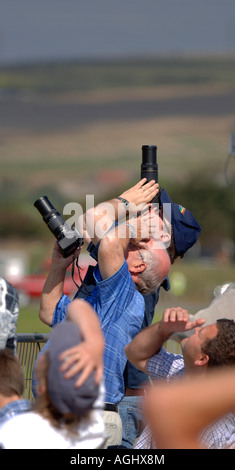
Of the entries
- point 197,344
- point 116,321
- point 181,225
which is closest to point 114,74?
point 181,225

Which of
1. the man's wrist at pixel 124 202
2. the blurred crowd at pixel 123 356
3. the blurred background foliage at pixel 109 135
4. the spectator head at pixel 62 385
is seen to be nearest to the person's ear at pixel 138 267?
the blurred crowd at pixel 123 356

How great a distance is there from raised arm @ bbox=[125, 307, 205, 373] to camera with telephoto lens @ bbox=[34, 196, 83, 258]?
2.38 ft

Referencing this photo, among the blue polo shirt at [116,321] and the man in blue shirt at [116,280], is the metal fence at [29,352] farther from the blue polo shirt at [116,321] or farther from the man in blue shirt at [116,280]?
the blue polo shirt at [116,321]

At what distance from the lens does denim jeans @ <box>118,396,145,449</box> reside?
11.7 feet

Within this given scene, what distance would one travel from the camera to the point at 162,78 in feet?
434

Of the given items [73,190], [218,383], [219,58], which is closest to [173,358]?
[218,383]

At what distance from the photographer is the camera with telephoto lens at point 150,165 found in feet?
12.4

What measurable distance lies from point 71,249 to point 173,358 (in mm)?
799

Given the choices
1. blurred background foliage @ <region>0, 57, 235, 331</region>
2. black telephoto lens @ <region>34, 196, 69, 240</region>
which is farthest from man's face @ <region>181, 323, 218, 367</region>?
blurred background foliage @ <region>0, 57, 235, 331</region>

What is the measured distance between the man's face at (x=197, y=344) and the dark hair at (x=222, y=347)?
0.07 ft

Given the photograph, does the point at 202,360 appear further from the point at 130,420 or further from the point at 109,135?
the point at 109,135

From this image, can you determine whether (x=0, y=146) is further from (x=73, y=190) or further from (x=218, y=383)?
(x=218, y=383)

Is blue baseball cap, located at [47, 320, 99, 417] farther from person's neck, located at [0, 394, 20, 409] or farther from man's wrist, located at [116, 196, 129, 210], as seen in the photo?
man's wrist, located at [116, 196, 129, 210]
